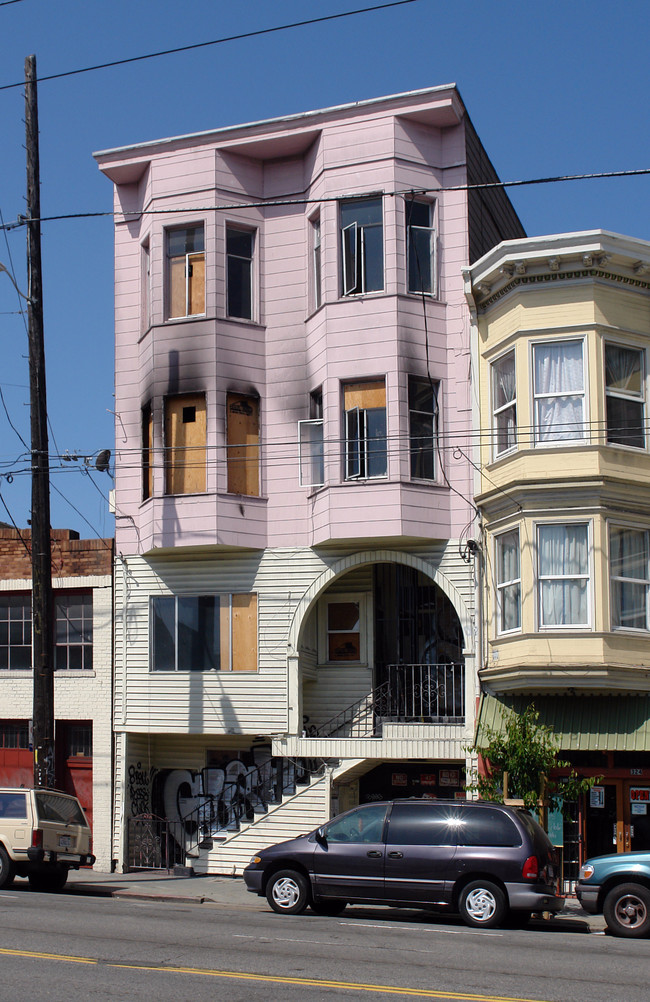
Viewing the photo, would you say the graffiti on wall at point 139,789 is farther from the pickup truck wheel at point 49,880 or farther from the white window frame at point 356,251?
the white window frame at point 356,251

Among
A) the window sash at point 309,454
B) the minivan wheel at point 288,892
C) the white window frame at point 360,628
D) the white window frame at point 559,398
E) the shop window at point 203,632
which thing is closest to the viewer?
the minivan wheel at point 288,892

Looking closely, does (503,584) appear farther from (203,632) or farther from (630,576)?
(203,632)

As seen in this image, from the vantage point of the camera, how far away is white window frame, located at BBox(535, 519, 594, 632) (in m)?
20.0

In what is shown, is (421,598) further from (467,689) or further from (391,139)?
(391,139)

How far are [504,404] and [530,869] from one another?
954 cm

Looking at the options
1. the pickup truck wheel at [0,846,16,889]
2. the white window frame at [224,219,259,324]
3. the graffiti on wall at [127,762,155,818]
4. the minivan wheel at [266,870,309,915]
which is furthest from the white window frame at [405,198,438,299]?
the pickup truck wheel at [0,846,16,889]

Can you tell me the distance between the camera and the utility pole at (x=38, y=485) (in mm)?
20281

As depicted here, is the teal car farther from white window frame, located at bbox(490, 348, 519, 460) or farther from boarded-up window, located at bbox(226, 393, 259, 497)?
boarded-up window, located at bbox(226, 393, 259, 497)

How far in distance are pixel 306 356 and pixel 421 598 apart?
5.48 metres

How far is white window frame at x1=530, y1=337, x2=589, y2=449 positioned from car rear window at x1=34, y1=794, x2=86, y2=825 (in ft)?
32.9

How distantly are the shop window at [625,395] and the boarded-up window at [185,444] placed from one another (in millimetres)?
7894

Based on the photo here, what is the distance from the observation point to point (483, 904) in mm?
14695

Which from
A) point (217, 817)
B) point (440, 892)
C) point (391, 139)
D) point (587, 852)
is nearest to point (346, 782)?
point (217, 817)

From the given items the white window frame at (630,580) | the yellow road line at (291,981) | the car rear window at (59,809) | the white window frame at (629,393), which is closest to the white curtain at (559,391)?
the white window frame at (629,393)
